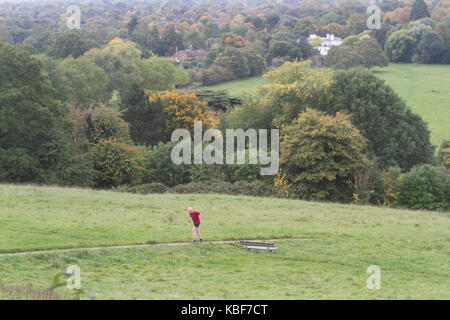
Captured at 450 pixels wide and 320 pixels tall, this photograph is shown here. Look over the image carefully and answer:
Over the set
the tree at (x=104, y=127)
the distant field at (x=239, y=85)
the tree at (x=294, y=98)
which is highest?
the distant field at (x=239, y=85)

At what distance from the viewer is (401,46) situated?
503ft

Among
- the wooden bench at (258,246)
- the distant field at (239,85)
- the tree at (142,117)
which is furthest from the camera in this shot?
the distant field at (239,85)

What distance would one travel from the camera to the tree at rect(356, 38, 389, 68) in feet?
449

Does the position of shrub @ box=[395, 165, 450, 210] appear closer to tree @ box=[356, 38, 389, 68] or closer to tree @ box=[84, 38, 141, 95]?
tree @ box=[84, 38, 141, 95]

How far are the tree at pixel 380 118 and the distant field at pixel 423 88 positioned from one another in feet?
75.8

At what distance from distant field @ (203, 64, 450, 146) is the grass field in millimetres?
56368

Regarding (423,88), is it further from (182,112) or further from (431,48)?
(182,112)

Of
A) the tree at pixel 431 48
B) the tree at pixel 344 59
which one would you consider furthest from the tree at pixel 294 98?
the tree at pixel 431 48

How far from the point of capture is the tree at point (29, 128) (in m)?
41.5

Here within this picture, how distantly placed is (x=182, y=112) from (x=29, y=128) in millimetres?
20964

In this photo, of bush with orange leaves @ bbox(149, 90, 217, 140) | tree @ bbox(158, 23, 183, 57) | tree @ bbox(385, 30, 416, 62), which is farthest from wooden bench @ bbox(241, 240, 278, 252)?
tree @ bbox(158, 23, 183, 57)

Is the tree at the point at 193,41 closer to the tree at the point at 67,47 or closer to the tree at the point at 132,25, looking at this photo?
the tree at the point at 132,25

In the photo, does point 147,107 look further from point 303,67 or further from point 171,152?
point 303,67

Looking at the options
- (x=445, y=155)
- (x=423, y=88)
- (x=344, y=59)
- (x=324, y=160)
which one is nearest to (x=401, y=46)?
(x=344, y=59)
